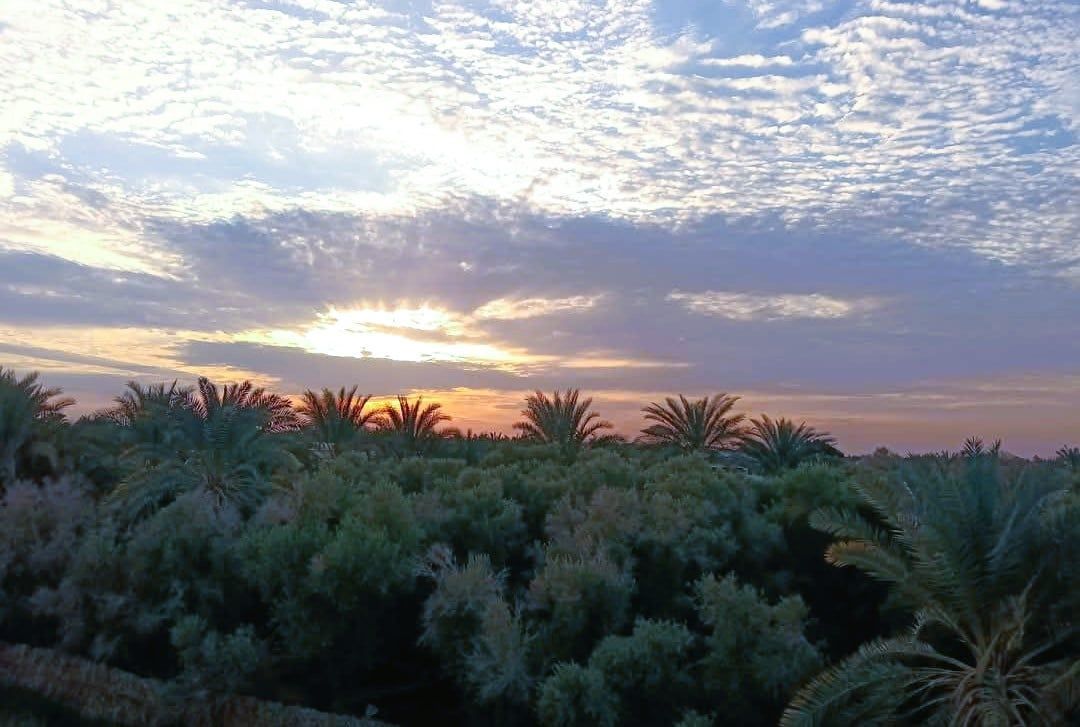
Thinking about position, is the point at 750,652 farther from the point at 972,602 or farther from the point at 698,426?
the point at 698,426

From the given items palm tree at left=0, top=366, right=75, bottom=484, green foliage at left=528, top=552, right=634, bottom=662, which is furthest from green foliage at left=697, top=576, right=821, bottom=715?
palm tree at left=0, top=366, right=75, bottom=484

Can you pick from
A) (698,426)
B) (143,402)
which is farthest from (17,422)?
(698,426)

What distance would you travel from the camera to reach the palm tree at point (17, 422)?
69.8ft

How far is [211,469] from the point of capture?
1806 cm

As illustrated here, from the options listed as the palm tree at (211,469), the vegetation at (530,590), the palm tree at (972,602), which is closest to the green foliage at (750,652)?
the vegetation at (530,590)

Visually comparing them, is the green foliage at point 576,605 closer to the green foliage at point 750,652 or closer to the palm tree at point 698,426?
the green foliage at point 750,652

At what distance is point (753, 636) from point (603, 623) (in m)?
1.95

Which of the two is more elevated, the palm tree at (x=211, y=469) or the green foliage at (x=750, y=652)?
the palm tree at (x=211, y=469)

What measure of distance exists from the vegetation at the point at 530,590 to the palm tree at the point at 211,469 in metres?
0.04

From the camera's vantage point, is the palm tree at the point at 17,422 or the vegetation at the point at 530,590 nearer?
the vegetation at the point at 530,590

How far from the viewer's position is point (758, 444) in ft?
82.6

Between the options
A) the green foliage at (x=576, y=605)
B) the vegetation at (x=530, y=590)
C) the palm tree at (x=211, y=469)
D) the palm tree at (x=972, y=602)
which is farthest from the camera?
the palm tree at (x=211, y=469)

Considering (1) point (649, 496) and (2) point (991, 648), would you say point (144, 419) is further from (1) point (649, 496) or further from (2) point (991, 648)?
(2) point (991, 648)

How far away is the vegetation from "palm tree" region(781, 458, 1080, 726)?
29 mm
